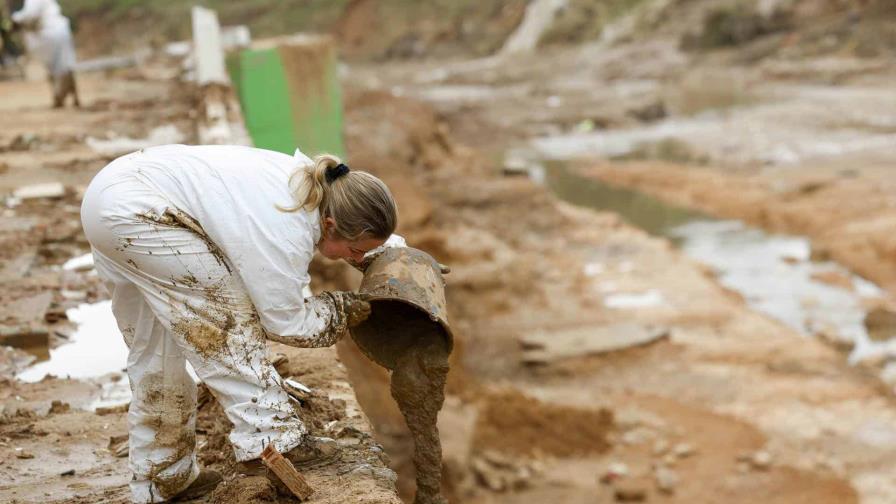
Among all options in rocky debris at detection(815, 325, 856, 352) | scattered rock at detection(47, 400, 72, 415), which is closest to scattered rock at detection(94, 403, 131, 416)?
scattered rock at detection(47, 400, 72, 415)

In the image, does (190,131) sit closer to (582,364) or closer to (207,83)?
(207,83)

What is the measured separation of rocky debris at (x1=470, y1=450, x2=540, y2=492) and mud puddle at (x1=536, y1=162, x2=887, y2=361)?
16.9 ft

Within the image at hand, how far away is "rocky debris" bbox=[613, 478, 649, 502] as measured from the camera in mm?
9242

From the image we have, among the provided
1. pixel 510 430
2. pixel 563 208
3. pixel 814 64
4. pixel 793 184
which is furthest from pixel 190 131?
pixel 814 64

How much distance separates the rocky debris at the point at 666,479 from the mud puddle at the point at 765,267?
431 cm

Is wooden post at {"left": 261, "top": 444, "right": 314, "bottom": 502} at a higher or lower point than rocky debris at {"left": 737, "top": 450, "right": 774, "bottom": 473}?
higher

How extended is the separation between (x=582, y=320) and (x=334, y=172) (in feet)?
37.7

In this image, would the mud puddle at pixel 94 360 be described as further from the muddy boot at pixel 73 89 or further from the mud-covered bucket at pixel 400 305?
the muddy boot at pixel 73 89

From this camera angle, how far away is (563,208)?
2188cm

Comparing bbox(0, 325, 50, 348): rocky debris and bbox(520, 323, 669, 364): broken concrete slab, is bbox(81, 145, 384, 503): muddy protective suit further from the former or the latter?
bbox(520, 323, 669, 364): broken concrete slab

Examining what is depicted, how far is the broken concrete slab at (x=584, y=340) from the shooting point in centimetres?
1322

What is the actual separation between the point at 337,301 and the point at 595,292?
12.7 meters

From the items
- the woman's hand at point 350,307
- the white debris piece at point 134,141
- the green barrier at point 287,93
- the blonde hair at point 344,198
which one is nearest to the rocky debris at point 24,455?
the woman's hand at point 350,307

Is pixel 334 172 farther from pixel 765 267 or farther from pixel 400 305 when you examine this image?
pixel 765 267
